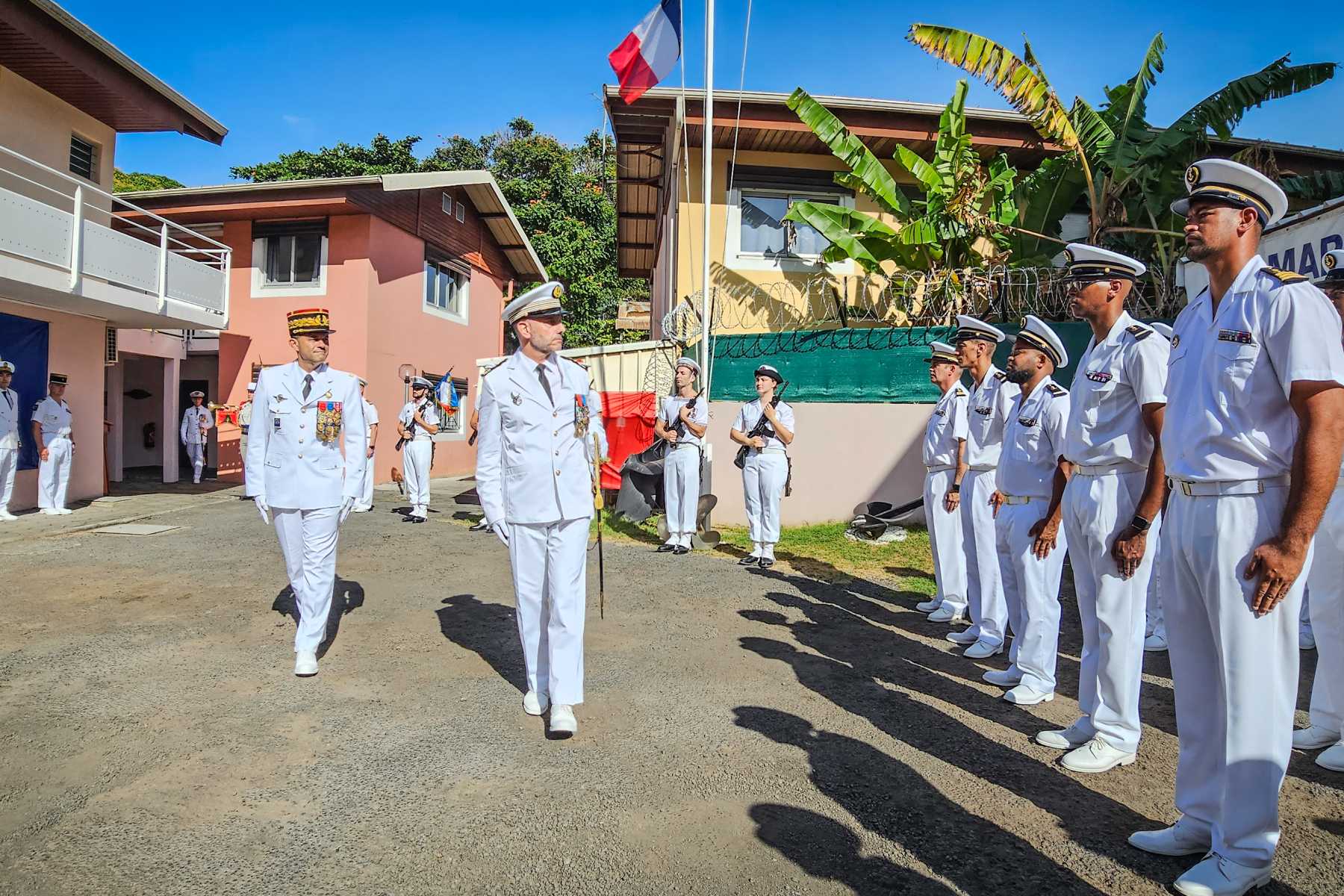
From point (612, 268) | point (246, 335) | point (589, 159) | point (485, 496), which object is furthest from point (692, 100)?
point (589, 159)

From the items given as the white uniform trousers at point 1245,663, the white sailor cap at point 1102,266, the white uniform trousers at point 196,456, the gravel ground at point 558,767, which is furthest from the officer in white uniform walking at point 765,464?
the white uniform trousers at point 196,456

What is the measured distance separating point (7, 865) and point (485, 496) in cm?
238

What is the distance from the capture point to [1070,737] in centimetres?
393

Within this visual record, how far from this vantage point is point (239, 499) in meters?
14.5

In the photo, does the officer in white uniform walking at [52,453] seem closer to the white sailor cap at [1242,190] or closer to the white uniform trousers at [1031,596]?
the white uniform trousers at [1031,596]

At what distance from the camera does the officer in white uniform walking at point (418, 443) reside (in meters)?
12.1

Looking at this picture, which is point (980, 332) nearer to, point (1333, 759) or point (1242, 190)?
point (1242, 190)

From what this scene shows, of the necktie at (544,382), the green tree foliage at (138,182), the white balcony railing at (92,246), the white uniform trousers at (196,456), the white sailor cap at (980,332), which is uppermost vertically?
the green tree foliage at (138,182)

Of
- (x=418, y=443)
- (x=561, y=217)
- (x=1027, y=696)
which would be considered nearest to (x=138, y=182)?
(x=561, y=217)

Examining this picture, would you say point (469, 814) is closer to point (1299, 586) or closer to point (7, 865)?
point (7, 865)

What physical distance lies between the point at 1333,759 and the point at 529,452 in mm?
4065

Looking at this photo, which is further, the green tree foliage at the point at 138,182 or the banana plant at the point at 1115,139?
the green tree foliage at the point at 138,182

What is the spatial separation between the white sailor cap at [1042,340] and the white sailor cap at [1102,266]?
101 centimetres

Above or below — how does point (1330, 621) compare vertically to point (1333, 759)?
above
